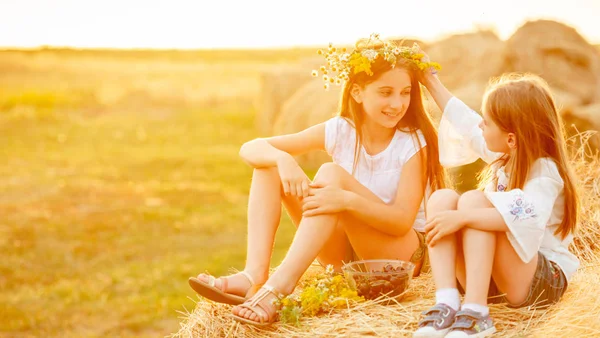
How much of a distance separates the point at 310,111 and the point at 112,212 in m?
3.20

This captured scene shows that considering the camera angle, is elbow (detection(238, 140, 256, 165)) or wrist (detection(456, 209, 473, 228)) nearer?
wrist (detection(456, 209, 473, 228))

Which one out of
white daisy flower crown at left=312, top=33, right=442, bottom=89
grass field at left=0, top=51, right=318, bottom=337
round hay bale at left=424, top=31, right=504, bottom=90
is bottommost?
grass field at left=0, top=51, right=318, bottom=337

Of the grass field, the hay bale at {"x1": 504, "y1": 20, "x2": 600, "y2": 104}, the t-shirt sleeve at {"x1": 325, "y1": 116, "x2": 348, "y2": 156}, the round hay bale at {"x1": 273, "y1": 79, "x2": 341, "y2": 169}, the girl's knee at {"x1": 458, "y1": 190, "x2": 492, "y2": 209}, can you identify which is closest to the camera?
the girl's knee at {"x1": 458, "y1": 190, "x2": 492, "y2": 209}

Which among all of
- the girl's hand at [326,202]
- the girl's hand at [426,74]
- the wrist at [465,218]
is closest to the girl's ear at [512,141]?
the wrist at [465,218]

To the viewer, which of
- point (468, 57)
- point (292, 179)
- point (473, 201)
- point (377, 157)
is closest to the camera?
point (473, 201)

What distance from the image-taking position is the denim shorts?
3260mm

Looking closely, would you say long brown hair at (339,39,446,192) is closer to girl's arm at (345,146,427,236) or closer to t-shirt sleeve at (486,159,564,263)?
girl's arm at (345,146,427,236)

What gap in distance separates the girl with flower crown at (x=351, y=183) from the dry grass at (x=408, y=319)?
111 millimetres

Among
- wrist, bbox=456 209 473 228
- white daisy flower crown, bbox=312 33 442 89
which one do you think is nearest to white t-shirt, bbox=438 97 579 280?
wrist, bbox=456 209 473 228

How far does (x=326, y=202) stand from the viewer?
3535mm

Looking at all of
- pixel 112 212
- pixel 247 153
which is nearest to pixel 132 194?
pixel 112 212

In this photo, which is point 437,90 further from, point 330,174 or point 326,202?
point 326,202

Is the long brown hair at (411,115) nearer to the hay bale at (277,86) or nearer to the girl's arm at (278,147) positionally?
the girl's arm at (278,147)

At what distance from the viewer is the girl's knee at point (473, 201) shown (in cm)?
320
